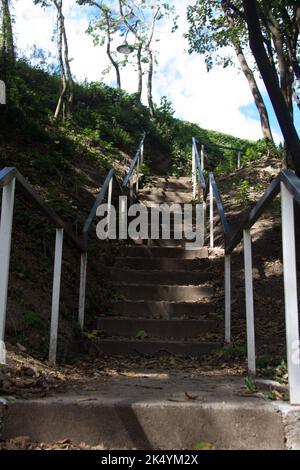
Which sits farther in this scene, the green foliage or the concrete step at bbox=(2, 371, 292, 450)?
the green foliage

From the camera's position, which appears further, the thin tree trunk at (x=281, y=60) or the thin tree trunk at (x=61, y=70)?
the thin tree trunk at (x=61, y=70)

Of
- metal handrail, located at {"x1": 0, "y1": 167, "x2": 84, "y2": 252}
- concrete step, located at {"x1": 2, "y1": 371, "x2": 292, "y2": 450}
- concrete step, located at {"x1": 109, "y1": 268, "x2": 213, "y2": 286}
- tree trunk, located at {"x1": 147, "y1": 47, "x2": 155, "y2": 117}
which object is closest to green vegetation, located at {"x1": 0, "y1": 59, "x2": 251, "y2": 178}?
tree trunk, located at {"x1": 147, "y1": 47, "x2": 155, "y2": 117}

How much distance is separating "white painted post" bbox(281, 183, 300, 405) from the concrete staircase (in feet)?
6.79

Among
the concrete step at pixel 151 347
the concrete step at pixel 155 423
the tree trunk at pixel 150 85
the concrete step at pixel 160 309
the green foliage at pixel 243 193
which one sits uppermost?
the tree trunk at pixel 150 85

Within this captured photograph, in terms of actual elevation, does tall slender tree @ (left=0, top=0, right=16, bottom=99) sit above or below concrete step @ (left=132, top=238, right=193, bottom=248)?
above

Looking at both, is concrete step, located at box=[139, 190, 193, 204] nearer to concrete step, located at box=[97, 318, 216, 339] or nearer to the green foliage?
the green foliage

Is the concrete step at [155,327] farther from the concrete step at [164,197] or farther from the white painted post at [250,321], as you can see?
the concrete step at [164,197]

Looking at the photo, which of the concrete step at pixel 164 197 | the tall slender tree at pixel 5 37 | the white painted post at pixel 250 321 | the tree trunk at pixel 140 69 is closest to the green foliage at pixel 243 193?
the concrete step at pixel 164 197

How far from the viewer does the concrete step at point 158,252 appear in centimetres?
594

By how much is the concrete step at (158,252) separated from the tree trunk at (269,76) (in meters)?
1.73

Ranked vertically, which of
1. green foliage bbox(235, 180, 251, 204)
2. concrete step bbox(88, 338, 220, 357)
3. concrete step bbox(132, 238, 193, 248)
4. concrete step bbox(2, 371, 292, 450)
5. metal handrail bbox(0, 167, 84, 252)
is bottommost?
concrete step bbox(2, 371, 292, 450)

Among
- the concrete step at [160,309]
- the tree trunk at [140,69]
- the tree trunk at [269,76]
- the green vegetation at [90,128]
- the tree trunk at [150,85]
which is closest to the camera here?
the concrete step at [160,309]

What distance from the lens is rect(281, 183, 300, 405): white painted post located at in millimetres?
1882

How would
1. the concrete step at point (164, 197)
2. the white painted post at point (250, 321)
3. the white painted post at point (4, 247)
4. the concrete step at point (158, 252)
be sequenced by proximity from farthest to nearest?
the concrete step at point (164, 197)
the concrete step at point (158, 252)
the white painted post at point (250, 321)
the white painted post at point (4, 247)
